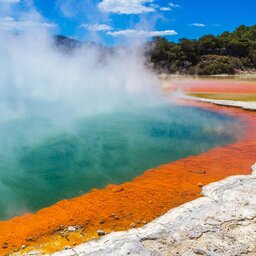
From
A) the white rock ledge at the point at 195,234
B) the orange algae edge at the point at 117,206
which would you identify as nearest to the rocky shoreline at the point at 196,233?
the white rock ledge at the point at 195,234

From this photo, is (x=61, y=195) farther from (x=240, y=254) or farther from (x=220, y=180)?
(x=240, y=254)

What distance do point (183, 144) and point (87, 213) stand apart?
17.0 ft

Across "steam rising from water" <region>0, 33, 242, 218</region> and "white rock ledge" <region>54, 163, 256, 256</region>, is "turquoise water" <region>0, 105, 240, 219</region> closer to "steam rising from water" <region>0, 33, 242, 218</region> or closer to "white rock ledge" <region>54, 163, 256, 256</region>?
"steam rising from water" <region>0, 33, 242, 218</region>

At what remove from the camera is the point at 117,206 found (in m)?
5.69

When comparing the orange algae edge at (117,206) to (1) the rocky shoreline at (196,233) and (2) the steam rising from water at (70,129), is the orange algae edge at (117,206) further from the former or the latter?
(2) the steam rising from water at (70,129)

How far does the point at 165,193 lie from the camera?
6188mm

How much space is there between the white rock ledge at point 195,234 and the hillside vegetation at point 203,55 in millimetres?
42052

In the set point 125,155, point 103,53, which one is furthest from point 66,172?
point 103,53

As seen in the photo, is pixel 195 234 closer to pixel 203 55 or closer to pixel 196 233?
pixel 196 233

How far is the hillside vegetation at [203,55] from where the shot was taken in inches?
1843

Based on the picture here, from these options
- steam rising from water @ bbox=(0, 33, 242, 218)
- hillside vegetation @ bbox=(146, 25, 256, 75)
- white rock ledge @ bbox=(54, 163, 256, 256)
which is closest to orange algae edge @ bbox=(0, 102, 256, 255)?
white rock ledge @ bbox=(54, 163, 256, 256)

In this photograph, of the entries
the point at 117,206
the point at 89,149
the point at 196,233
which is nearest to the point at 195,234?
the point at 196,233

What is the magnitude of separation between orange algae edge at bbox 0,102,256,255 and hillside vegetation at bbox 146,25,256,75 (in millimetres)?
39713

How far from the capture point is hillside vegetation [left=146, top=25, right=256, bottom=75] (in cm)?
4681
